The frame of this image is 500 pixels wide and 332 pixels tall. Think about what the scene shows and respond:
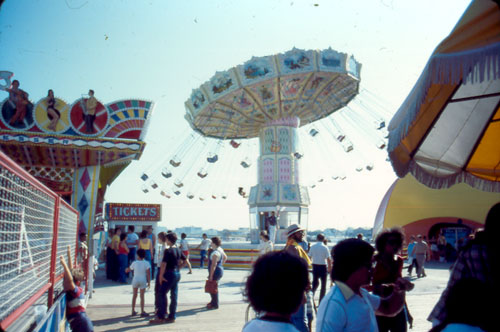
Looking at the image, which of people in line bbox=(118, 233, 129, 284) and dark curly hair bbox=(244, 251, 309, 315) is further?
people in line bbox=(118, 233, 129, 284)

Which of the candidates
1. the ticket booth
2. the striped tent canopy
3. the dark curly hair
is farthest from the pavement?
the ticket booth

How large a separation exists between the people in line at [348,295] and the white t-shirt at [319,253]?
19.9 ft

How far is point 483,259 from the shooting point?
2.72m

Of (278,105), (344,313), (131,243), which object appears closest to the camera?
(344,313)

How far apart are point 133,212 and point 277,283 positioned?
69.1 feet

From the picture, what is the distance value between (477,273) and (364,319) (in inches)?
32.0

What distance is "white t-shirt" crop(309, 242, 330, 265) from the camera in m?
8.90

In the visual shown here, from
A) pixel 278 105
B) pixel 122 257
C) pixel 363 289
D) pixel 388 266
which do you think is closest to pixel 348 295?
pixel 363 289

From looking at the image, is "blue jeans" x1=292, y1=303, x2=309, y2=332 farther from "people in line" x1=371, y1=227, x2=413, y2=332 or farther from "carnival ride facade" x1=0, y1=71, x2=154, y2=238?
"carnival ride facade" x1=0, y1=71, x2=154, y2=238

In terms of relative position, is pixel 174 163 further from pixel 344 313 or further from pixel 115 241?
pixel 344 313

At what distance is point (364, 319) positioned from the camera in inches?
101

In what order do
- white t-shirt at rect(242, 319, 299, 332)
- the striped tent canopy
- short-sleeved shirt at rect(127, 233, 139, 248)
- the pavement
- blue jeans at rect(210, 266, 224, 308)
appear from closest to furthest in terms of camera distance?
white t-shirt at rect(242, 319, 299, 332), the striped tent canopy, the pavement, blue jeans at rect(210, 266, 224, 308), short-sleeved shirt at rect(127, 233, 139, 248)

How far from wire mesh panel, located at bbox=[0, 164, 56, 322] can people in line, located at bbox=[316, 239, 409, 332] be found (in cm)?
210

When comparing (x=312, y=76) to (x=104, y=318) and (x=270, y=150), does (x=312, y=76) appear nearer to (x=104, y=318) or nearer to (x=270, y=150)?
(x=270, y=150)
